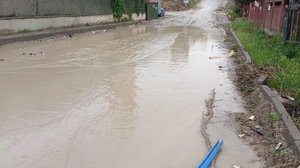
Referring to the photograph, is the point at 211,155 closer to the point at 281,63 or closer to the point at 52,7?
the point at 281,63

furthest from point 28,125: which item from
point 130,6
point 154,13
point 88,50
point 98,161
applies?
point 154,13

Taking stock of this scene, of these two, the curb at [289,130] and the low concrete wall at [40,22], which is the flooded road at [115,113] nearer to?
the curb at [289,130]

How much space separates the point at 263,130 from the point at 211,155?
1.20 metres

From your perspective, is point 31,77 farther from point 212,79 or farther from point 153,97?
point 212,79

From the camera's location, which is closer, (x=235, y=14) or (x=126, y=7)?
(x=126, y=7)

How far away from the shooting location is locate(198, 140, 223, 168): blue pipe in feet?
11.8

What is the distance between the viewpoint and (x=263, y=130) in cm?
457

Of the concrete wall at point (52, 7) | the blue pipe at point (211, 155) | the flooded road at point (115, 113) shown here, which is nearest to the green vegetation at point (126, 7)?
the concrete wall at point (52, 7)

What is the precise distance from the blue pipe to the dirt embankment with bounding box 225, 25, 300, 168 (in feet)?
1.53

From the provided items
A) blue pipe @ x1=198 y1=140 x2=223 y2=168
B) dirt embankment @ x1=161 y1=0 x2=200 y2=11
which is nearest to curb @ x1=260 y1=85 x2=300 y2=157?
blue pipe @ x1=198 y1=140 x2=223 y2=168

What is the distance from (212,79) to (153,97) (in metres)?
2.24

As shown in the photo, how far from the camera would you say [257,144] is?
4.21m

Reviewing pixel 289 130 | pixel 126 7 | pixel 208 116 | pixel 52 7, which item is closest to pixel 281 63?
pixel 208 116

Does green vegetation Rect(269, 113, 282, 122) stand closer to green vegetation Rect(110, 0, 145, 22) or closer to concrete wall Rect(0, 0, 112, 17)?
concrete wall Rect(0, 0, 112, 17)
